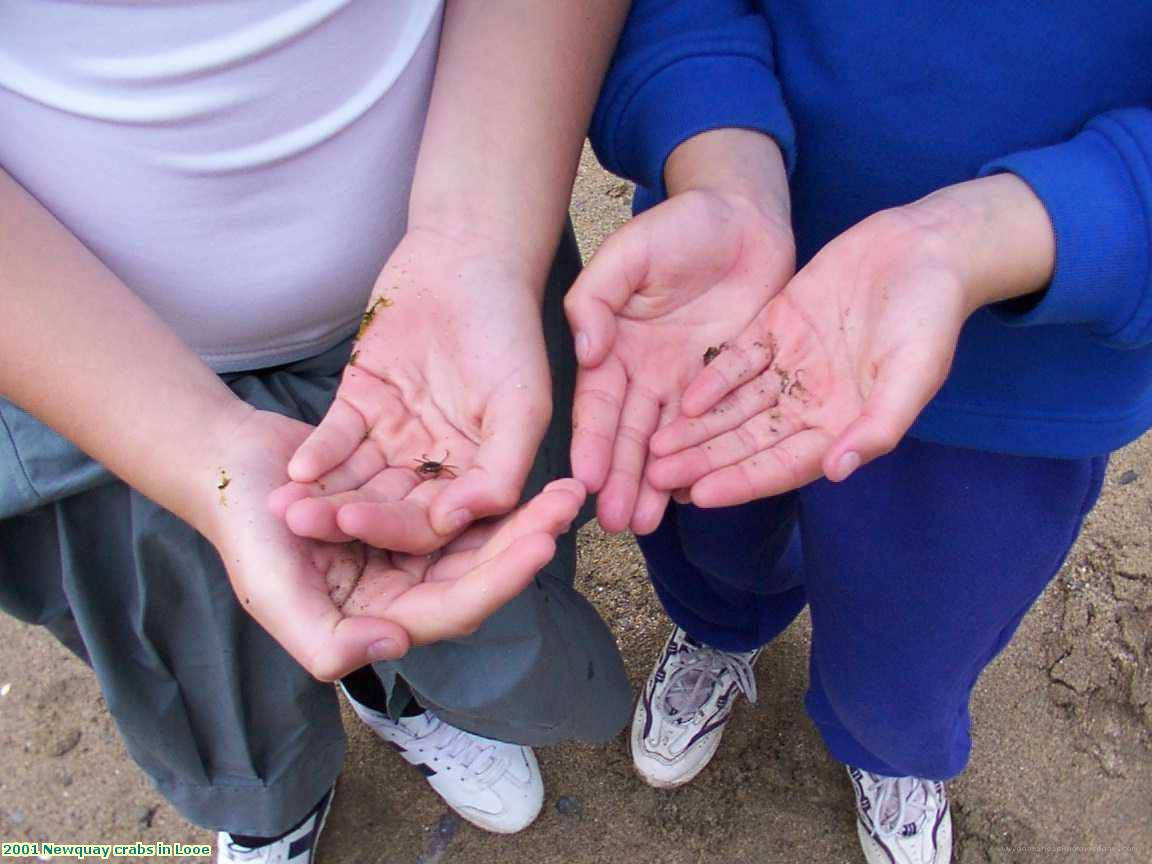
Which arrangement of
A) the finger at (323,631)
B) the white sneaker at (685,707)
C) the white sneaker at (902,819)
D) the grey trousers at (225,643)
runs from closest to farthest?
the finger at (323,631)
the grey trousers at (225,643)
the white sneaker at (902,819)
the white sneaker at (685,707)

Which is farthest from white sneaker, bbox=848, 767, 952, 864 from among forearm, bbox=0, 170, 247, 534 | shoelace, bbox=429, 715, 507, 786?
forearm, bbox=0, 170, 247, 534

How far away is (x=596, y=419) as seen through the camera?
3.37ft

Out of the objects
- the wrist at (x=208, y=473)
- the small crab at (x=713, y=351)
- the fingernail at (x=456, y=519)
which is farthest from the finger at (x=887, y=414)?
the wrist at (x=208, y=473)

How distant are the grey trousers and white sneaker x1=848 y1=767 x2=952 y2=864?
1.60 ft

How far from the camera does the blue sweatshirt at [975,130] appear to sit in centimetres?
91

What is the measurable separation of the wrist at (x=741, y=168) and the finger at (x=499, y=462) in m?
0.31

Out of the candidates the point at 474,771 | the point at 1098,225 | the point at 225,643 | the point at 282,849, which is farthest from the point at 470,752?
the point at 1098,225

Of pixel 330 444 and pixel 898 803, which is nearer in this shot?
pixel 330 444

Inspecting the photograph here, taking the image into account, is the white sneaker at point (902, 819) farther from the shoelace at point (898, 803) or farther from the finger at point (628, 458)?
the finger at point (628, 458)

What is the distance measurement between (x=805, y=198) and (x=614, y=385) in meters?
0.35

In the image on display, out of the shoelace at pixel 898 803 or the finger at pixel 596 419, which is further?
the shoelace at pixel 898 803

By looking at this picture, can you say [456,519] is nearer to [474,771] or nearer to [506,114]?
[506,114]

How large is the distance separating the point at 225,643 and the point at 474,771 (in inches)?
24.4

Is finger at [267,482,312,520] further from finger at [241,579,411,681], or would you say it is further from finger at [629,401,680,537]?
finger at [629,401,680,537]
